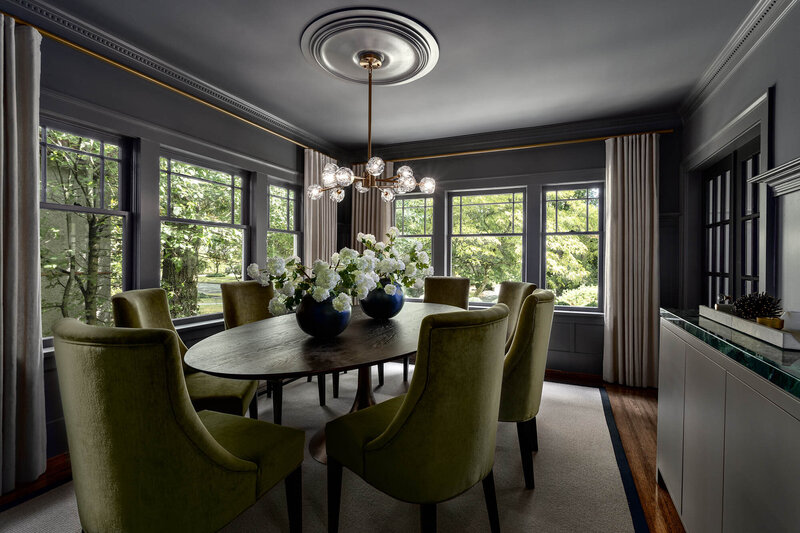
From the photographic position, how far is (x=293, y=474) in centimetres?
148

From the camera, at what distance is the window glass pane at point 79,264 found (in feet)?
7.75

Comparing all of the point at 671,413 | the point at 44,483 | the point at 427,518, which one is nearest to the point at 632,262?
the point at 671,413

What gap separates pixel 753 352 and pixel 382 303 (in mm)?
1781

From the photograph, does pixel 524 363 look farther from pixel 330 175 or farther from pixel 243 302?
pixel 243 302

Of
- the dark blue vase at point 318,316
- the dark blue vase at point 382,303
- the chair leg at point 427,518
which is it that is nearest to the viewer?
the chair leg at point 427,518

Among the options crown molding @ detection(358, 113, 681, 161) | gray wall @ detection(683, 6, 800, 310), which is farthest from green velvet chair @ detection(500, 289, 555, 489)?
crown molding @ detection(358, 113, 681, 161)

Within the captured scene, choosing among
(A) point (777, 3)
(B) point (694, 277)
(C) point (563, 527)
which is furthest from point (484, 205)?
(C) point (563, 527)

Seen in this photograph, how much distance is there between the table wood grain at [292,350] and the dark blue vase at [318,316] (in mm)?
56

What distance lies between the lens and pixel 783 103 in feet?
6.50

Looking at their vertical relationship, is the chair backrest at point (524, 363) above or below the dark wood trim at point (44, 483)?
above

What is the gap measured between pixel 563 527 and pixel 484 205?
11.1 ft

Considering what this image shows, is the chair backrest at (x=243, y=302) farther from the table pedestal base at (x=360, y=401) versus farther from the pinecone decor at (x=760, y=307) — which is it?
the pinecone decor at (x=760, y=307)

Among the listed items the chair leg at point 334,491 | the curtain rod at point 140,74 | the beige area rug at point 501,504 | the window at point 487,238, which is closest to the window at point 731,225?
the beige area rug at point 501,504

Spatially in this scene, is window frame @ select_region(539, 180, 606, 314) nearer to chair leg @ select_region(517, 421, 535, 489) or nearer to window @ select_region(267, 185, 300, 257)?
chair leg @ select_region(517, 421, 535, 489)
